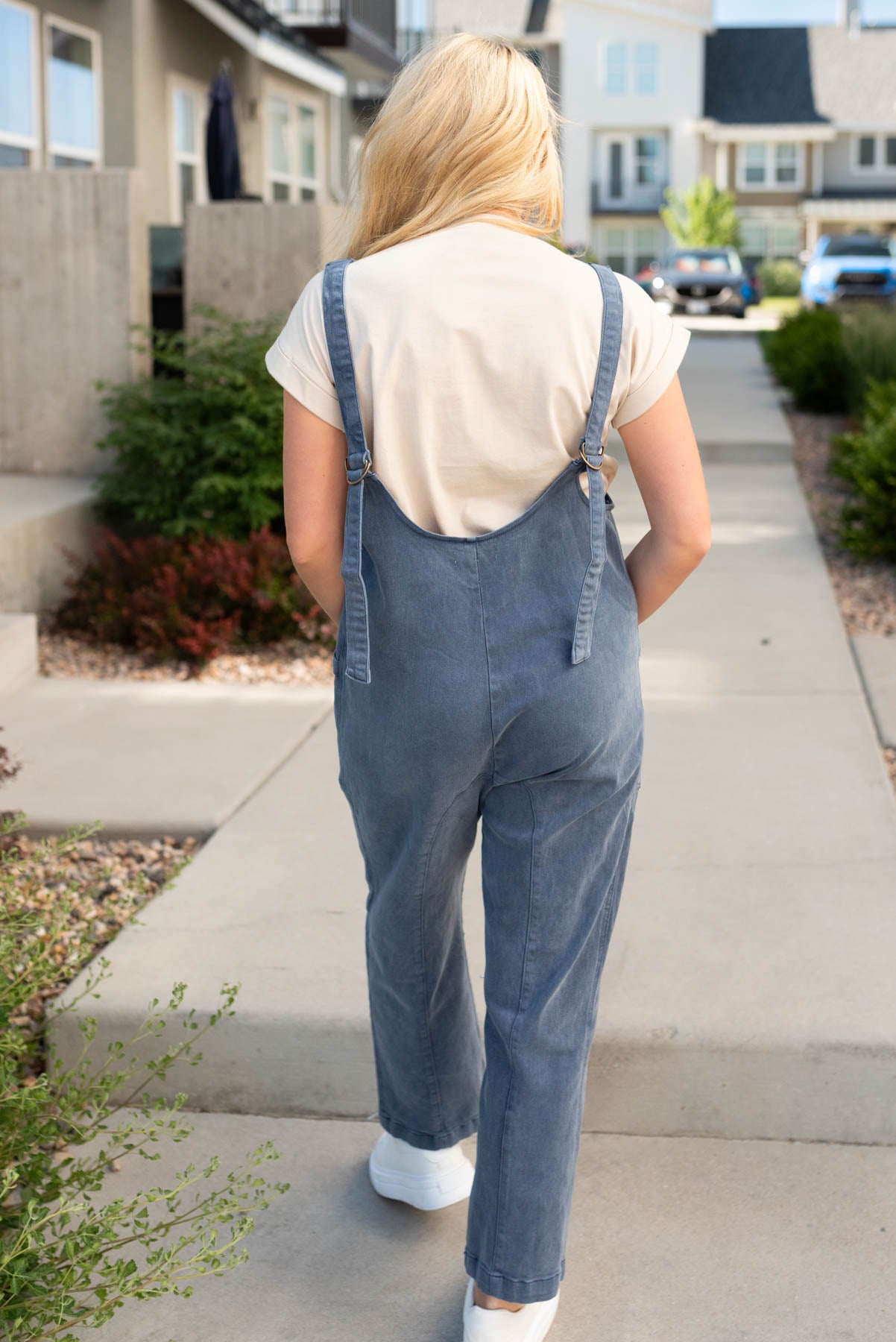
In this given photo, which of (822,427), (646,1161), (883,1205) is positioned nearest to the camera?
(883,1205)

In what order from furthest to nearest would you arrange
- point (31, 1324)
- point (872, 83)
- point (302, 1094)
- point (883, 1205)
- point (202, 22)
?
1. point (872, 83)
2. point (202, 22)
3. point (302, 1094)
4. point (883, 1205)
5. point (31, 1324)

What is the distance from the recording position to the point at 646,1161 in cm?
273

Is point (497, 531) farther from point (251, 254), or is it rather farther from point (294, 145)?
point (294, 145)

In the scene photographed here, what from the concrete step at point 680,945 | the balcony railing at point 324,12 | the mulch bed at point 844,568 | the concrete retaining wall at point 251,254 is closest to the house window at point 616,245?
the balcony railing at point 324,12

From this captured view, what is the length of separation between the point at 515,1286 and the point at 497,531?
114cm

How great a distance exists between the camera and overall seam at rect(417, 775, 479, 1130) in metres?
1.99

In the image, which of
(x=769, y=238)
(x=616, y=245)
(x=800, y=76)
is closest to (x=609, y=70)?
(x=616, y=245)

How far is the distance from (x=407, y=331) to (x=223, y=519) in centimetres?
482

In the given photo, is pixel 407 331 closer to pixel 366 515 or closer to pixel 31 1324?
pixel 366 515

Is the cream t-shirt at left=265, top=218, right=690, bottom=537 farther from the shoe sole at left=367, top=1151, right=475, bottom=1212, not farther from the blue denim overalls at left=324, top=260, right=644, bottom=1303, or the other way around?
the shoe sole at left=367, top=1151, right=475, bottom=1212

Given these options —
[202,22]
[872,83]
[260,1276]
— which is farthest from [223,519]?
[872,83]

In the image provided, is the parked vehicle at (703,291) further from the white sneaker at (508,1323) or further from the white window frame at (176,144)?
the white sneaker at (508,1323)

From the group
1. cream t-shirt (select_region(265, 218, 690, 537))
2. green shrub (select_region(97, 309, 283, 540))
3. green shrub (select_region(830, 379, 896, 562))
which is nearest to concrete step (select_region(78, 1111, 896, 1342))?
cream t-shirt (select_region(265, 218, 690, 537))

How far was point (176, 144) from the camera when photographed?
1353 centimetres
